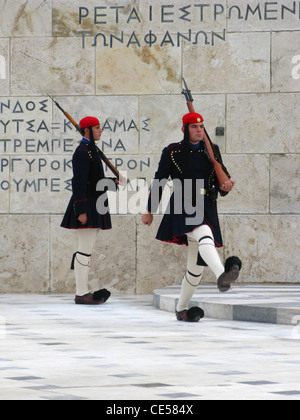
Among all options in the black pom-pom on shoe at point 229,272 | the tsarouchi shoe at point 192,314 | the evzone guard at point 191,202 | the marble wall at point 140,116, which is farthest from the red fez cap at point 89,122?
the black pom-pom on shoe at point 229,272

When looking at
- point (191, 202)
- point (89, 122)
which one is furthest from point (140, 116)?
point (191, 202)

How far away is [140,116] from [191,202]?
415 cm

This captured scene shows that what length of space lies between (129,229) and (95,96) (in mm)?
1659

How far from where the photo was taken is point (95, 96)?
1261cm

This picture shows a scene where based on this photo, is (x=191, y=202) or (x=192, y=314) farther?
(x=192, y=314)

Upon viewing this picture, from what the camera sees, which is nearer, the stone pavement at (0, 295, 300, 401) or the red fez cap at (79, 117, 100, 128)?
the stone pavement at (0, 295, 300, 401)

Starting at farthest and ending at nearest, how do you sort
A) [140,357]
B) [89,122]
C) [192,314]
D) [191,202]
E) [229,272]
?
[89,122]
[192,314]
[191,202]
[229,272]
[140,357]

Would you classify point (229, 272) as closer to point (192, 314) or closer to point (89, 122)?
point (192, 314)

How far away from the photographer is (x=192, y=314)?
876 cm

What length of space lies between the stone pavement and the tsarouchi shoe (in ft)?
0.29

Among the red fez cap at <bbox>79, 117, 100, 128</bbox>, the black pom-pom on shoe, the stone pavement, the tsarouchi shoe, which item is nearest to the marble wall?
the red fez cap at <bbox>79, 117, 100, 128</bbox>

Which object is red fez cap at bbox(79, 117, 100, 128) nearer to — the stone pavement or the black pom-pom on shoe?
the stone pavement

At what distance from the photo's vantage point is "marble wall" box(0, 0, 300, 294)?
40.4 ft
